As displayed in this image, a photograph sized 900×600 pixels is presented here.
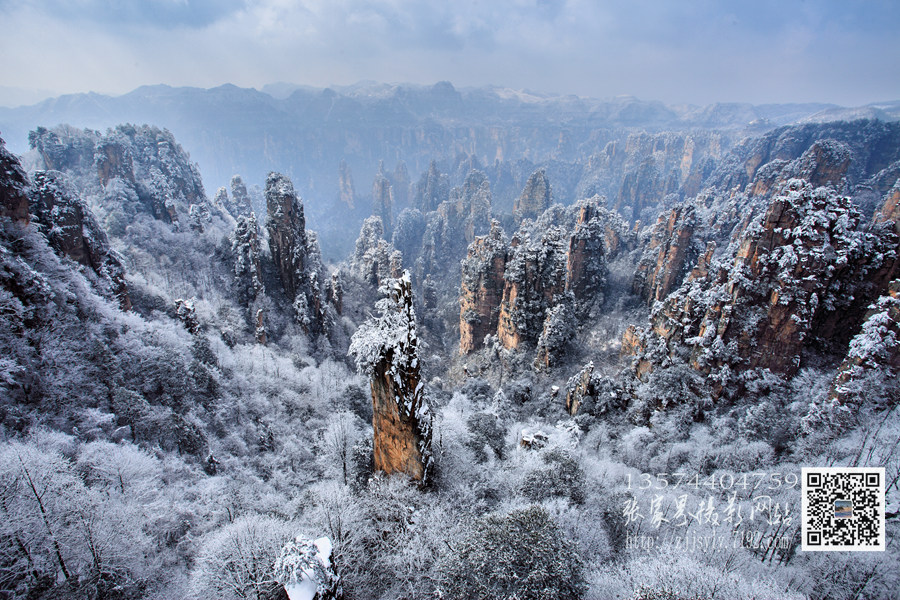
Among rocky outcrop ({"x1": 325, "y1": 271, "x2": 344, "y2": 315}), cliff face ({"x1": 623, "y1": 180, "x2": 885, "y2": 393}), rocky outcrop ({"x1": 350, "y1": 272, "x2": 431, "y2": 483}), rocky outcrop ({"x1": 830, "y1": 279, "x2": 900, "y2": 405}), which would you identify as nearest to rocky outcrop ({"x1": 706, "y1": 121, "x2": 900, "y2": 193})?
cliff face ({"x1": 623, "y1": 180, "x2": 885, "y2": 393})

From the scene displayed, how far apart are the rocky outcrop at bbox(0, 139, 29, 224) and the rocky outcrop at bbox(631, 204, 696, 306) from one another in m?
78.7

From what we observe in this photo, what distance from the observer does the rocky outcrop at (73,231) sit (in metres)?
37.8

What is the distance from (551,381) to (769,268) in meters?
26.7

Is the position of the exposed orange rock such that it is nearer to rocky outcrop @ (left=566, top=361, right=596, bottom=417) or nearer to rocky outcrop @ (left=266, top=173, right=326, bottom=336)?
rocky outcrop @ (left=566, top=361, right=596, bottom=417)

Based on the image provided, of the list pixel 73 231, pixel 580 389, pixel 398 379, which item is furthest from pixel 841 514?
pixel 73 231

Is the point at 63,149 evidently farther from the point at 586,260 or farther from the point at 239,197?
the point at 586,260

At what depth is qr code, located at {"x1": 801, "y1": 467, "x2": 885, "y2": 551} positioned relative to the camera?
54.4 feet

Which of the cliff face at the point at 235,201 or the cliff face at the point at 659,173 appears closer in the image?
the cliff face at the point at 235,201

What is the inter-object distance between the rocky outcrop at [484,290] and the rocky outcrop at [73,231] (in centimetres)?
4769

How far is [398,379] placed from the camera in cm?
2202

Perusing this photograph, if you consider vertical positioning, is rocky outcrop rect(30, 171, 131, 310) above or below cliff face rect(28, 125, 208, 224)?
below

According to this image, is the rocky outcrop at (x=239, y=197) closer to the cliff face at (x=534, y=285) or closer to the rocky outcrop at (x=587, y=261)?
the cliff face at (x=534, y=285)

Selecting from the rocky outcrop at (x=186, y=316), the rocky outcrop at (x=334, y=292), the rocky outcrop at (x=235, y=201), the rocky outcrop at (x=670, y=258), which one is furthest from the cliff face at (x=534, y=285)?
the rocky outcrop at (x=235, y=201)

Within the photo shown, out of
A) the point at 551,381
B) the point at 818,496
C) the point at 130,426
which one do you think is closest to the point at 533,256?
the point at 551,381
